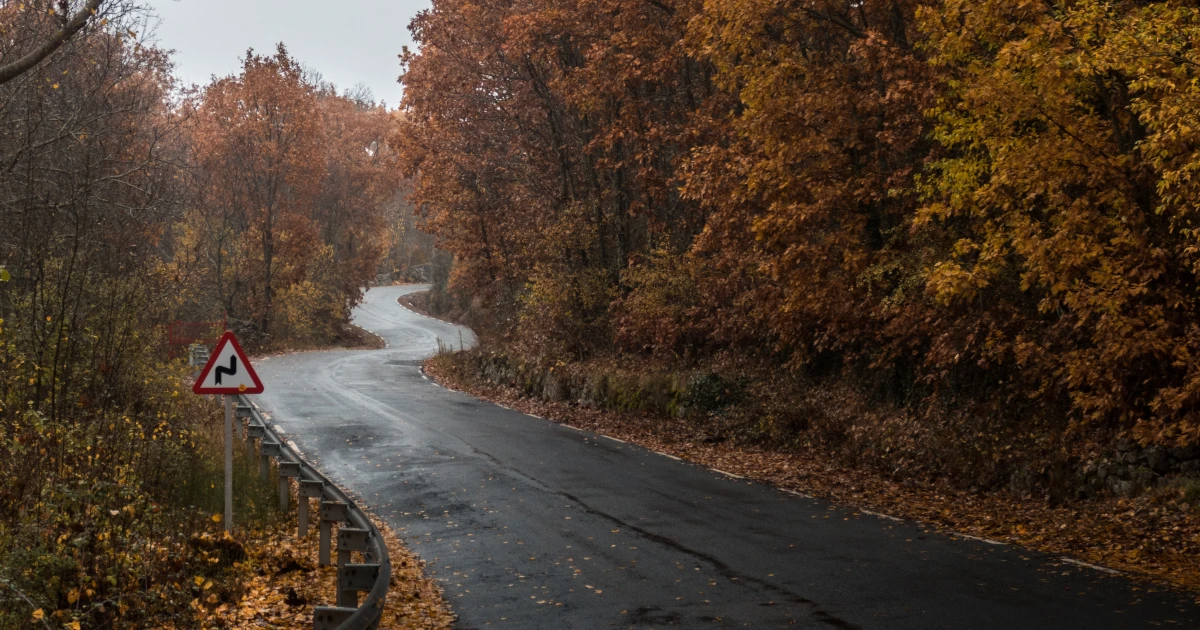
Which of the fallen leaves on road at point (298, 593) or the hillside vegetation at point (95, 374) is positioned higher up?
the hillside vegetation at point (95, 374)

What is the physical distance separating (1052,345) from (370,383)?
→ 21.4 m

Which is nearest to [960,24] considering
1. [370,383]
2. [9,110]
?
[9,110]

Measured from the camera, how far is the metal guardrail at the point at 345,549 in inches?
251

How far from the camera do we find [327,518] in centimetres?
932

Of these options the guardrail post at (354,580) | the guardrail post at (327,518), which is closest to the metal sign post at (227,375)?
the guardrail post at (327,518)

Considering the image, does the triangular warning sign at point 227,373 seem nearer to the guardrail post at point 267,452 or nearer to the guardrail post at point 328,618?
the guardrail post at point 267,452

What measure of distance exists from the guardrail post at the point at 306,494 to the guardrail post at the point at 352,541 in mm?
2276

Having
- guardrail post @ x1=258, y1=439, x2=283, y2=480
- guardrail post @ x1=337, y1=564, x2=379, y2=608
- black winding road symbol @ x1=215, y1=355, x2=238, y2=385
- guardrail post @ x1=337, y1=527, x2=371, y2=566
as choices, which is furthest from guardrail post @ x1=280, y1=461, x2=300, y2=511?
guardrail post @ x1=337, y1=564, x2=379, y2=608

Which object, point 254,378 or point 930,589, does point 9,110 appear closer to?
point 254,378

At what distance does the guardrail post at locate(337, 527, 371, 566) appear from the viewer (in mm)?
8141

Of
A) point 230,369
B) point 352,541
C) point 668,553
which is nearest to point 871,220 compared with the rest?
point 668,553

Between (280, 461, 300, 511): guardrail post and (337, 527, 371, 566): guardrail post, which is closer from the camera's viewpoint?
(337, 527, 371, 566): guardrail post

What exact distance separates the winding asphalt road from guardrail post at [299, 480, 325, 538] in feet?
3.74

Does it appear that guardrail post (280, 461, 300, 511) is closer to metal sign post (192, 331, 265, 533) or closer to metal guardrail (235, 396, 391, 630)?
metal guardrail (235, 396, 391, 630)
